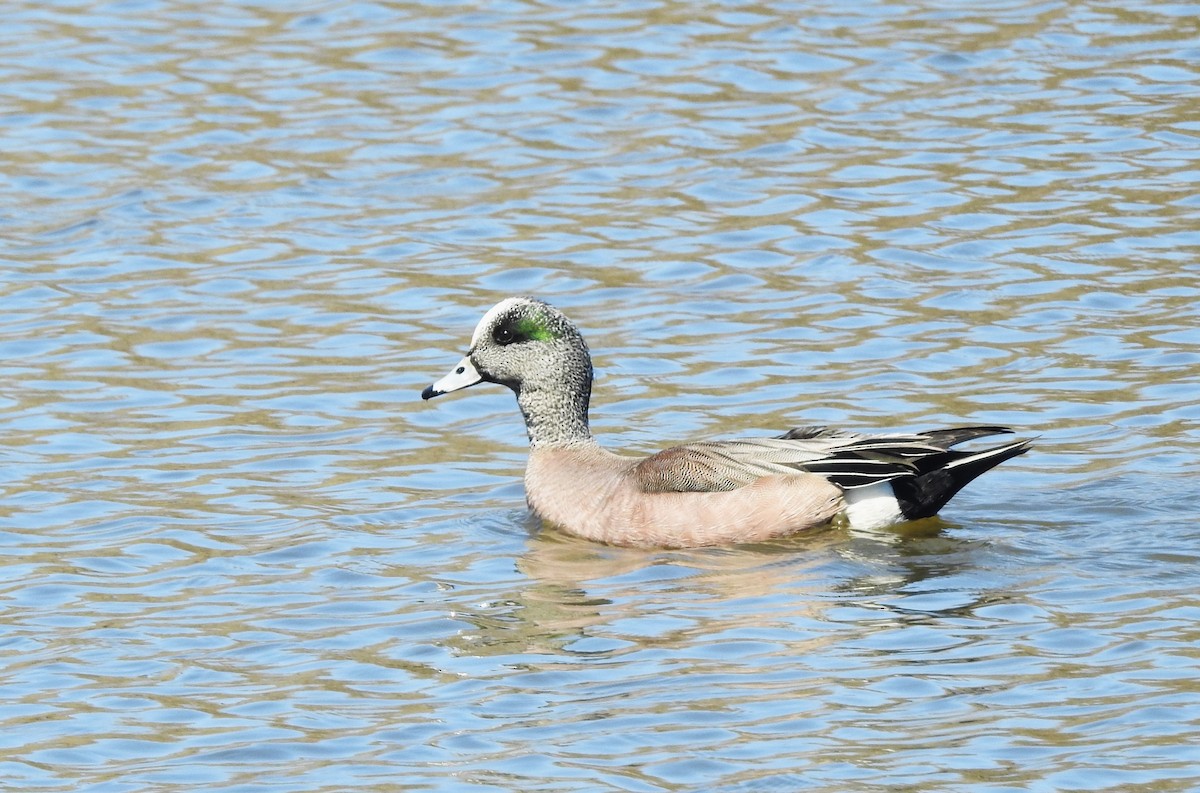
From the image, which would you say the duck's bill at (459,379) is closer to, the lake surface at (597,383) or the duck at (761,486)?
the lake surface at (597,383)

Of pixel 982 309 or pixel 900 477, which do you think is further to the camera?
pixel 982 309

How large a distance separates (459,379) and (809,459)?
5.76ft

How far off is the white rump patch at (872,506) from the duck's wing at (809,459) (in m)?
0.06

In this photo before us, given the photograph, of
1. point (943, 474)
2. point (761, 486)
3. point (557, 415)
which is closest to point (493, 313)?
point (557, 415)

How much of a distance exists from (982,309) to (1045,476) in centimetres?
216

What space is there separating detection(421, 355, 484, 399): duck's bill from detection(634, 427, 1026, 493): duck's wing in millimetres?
1030

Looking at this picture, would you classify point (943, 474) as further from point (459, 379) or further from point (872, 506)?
point (459, 379)

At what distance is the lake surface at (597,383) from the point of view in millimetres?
6914

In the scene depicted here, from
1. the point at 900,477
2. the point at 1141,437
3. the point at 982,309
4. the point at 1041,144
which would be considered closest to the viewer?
the point at 900,477

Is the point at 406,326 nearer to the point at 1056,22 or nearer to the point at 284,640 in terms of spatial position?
the point at 284,640

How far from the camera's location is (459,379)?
9.90 metres

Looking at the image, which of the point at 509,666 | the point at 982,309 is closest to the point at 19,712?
the point at 509,666

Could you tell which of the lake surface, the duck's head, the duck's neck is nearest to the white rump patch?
the lake surface

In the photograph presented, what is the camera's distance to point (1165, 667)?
6977 mm
